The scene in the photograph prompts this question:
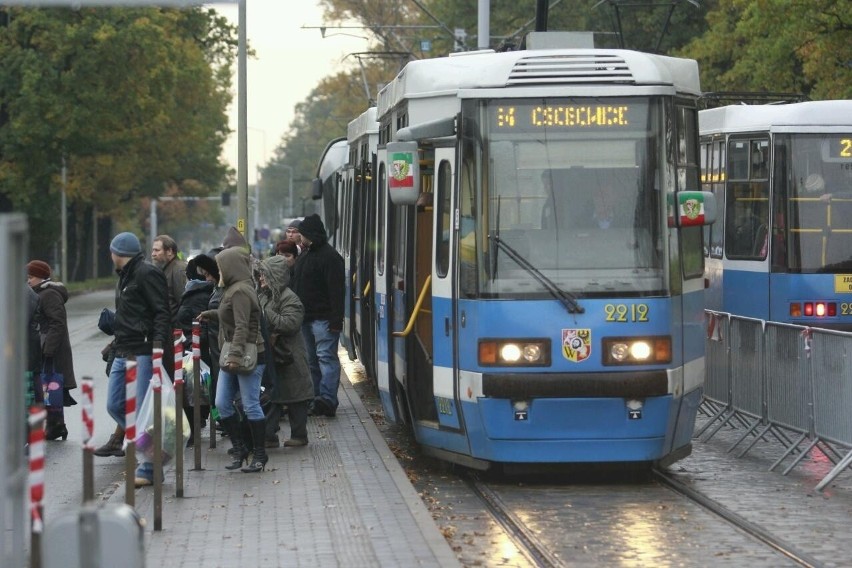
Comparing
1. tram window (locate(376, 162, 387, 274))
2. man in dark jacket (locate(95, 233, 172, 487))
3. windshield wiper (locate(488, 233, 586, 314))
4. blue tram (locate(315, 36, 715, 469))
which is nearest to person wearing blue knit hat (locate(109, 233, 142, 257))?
man in dark jacket (locate(95, 233, 172, 487))

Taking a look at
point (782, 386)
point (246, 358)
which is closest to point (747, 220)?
point (782, 386)

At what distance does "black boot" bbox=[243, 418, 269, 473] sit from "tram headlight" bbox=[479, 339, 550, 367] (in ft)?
6.77

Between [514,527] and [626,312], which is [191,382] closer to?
[626,312]

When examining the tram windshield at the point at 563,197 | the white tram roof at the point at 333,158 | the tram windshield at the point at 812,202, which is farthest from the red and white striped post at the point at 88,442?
the white tram roof at the point at 333,158

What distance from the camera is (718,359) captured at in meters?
15.7

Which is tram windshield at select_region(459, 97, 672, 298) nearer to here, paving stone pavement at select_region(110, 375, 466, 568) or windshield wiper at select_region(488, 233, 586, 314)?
windshield wiper at select_region(488, 233, 586, 314)

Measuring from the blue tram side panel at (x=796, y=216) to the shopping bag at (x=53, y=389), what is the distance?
781 centimetres

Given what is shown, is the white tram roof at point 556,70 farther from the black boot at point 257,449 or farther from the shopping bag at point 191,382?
the shopping bag at point 191,382

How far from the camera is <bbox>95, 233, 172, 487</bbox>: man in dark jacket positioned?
1306cm

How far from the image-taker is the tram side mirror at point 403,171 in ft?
40.0

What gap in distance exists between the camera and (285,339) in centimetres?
1402

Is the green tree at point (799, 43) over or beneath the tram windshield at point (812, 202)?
over

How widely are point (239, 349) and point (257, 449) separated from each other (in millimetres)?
781

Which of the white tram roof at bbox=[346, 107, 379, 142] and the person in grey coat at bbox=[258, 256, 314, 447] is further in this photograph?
the white tram roof at bbox=[346, 107, 379, 142]
